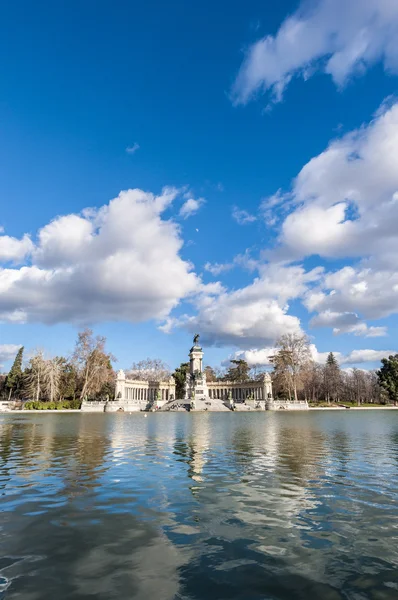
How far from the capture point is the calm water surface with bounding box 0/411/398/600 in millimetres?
5250

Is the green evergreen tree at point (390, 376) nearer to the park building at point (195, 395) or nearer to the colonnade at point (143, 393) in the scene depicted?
the park building at point (195, 395)

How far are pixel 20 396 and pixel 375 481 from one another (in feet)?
403

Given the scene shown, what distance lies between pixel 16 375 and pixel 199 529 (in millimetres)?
112361

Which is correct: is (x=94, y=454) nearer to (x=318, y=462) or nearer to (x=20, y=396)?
(x=318, y=462)

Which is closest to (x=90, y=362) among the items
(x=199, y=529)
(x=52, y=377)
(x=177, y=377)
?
(x=52, y=377)

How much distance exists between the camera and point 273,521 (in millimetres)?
7930

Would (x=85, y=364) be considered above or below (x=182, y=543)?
above

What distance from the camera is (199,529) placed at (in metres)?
7.46

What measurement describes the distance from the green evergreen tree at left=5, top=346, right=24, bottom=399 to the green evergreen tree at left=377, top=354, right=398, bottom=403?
9670 cm

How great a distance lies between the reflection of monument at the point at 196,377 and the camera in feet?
319

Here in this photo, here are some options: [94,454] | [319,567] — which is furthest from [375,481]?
[94,454]

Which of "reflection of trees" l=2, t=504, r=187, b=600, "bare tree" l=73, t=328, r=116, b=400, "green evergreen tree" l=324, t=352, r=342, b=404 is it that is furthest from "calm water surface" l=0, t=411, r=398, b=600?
"green evergreen tree" l=324, t=352, r=342, b=404

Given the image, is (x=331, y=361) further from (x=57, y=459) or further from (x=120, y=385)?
(x=57, y=459)

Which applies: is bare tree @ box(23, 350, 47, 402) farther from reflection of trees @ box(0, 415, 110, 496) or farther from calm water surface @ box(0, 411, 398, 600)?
calm water surface @ box(0, 411, 398, 600)
